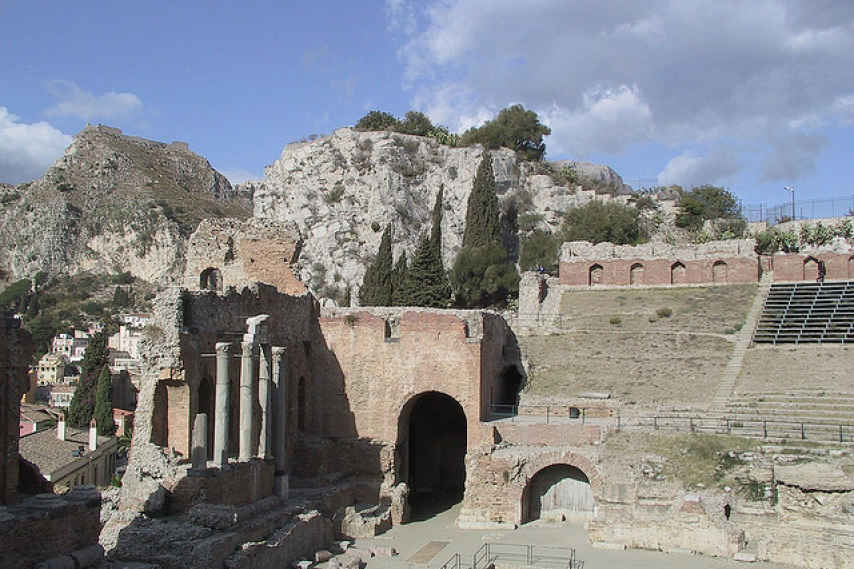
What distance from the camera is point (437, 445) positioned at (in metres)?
35.6

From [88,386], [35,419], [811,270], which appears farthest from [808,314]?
[35,419]

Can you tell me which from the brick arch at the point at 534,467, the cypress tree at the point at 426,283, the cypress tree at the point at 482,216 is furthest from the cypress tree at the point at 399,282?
the brick arch at the point at 534,467

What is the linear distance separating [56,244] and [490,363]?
4119 inches

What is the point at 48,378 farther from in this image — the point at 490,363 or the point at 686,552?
the point at 686,552

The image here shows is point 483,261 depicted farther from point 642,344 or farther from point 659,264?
point 642,344

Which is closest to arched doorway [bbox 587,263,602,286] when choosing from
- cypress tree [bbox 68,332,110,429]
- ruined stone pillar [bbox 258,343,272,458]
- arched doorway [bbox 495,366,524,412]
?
arched doorway [bbox 495,366,524,412]

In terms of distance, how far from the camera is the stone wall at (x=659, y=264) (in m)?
46.2

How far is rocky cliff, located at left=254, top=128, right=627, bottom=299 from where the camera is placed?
6888cm

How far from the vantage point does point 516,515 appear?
88.7 ft

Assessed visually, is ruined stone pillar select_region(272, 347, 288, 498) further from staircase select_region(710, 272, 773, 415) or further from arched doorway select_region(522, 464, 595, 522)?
staircase select_region(710, 272, 773, 415)

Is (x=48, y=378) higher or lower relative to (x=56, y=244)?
lower

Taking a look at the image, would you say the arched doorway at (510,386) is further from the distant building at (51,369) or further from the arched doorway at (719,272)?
the distant building at (51,369)

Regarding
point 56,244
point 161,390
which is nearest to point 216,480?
point 161,390

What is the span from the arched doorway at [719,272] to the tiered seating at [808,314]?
2.90 metres
